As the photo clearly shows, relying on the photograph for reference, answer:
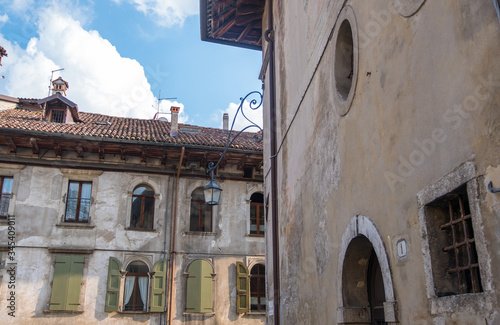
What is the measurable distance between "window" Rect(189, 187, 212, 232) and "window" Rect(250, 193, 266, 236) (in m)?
1.47

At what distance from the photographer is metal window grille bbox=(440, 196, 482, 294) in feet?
10.8

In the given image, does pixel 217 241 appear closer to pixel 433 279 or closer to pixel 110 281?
pixel 110 281

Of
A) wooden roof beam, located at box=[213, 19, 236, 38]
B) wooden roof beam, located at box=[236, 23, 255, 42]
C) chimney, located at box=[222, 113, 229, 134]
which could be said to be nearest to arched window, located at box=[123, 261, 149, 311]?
wooden roof beam, located at box=[213, 19, 236, 38]

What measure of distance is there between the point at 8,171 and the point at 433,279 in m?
15.0

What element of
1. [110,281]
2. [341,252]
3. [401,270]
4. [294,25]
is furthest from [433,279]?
[110,281]

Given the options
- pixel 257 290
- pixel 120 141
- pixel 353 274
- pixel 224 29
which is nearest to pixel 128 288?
pixel 257 290

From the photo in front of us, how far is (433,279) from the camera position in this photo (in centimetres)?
359

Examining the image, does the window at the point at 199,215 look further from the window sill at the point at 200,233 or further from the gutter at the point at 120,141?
the gutter at the point at 120,141

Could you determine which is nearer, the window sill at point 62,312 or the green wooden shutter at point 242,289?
the window sill at point 62,312

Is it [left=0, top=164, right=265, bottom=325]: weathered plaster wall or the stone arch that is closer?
the stone arch

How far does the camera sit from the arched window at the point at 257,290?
16.1 m

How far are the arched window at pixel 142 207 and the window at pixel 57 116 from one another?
4384mm

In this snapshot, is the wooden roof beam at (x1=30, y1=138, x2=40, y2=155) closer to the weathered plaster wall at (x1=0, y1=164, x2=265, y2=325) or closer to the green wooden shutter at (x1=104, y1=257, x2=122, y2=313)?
the weathered plaster wall at (x1=0, y1=164, x2=265, y2=325)

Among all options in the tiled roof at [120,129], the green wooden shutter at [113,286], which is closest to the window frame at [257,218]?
the tiled roof at [120,129]
